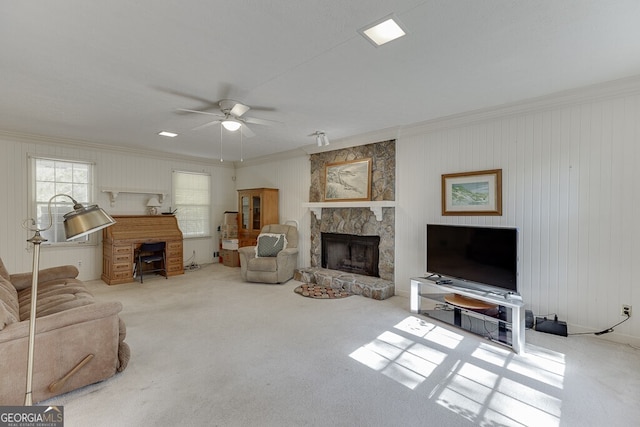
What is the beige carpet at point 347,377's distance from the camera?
73.2 inches

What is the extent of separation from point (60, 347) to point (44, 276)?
1.91m

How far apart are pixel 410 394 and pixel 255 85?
2987 millimetres

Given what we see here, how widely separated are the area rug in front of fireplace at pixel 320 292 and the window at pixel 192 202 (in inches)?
134

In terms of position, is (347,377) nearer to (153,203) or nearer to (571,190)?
(571,190)

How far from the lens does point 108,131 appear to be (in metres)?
4.51

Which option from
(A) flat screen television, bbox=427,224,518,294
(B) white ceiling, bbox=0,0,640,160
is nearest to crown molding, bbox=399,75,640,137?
(B) white ceiling, bbox=0,0,640,160

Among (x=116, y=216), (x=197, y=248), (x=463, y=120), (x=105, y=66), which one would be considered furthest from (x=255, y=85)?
(x=197, y=248)

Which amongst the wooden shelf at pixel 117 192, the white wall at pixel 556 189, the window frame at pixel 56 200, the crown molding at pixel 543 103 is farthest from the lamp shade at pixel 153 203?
the crown molding at pixel 543 103

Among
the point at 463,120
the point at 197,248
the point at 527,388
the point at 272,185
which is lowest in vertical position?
the point at 527,388

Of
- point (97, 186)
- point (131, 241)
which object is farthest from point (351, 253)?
point (97, 186)

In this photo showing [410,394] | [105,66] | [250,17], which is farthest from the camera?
[105,66]

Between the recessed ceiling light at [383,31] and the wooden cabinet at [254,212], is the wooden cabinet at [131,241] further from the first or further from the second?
the recessed ceiling light at [383,31]

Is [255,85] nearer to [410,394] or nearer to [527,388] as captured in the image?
[410,394]

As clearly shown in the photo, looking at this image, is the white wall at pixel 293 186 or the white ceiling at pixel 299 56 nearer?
the white ceiling at pixel 299 56
